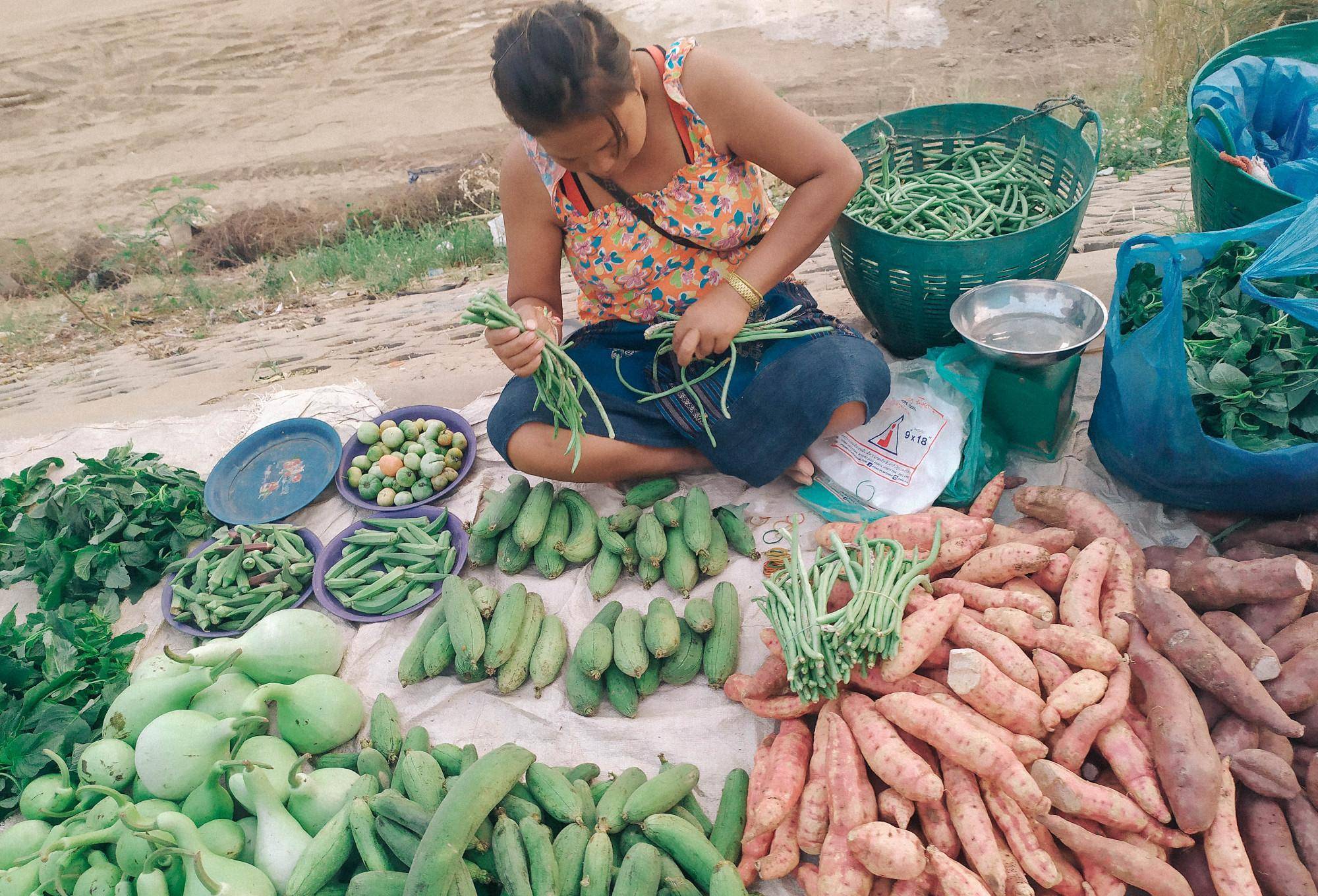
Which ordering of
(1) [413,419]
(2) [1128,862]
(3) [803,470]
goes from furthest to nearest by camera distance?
(1) [413,419], (3) [803,470], (2) [1128,862]

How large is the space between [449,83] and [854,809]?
32.3ft

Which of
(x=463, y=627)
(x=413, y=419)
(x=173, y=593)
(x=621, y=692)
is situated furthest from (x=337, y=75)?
(x=621, y=692)

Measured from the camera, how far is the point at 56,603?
130 inches

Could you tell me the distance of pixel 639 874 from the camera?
2.02 meters

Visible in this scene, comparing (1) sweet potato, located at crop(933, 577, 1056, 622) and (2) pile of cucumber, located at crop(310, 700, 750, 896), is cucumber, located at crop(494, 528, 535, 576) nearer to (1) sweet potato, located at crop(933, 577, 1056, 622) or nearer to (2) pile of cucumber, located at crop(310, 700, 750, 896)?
(2) pile of cucumber, located at crop(310, 700, 750, 896)

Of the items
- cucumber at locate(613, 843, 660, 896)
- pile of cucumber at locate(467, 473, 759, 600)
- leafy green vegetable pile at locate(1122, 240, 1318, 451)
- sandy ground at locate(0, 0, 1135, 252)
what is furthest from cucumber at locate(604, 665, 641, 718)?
sandy ground at locate(0, 0, 1135, 252)

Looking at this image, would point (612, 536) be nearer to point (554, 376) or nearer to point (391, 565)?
point (554, 376)

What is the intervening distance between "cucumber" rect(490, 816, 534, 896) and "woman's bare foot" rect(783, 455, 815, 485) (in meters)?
1.68

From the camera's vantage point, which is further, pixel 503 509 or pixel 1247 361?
pixel 503 509

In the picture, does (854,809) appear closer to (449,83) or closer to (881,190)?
(881,190)

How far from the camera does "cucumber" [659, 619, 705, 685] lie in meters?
2.73

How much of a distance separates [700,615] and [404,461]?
1.66 m

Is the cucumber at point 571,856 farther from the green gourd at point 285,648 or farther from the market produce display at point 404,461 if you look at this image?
the market produce display at point 404,461

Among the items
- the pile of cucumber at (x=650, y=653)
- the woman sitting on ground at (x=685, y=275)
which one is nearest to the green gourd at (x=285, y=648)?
the pile of cucumber at (x=650, y=653)
